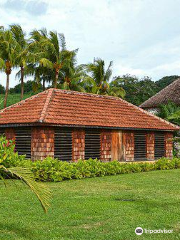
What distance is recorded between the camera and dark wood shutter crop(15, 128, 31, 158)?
18.0m

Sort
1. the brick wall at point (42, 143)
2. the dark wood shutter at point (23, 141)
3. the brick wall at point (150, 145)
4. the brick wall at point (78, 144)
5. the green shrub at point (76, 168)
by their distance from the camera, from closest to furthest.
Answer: the green shrub at point (76, 168)
the brick wall at point (42, 143)
the dark wood shutter at point (23, 141)
the brick wall at point (78, 144)
the brick wall at point (150, 145)

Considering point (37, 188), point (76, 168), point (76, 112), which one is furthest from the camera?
point (76, 112)

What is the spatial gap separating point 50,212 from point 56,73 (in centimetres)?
2598

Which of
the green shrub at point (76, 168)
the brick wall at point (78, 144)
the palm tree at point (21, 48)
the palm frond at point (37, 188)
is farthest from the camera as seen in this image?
the palm tree at point (21, 48)

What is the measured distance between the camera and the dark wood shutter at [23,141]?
59.0ft

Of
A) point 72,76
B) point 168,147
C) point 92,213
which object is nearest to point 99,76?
point 72,76

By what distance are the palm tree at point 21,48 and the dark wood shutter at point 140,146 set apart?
15.3 meters

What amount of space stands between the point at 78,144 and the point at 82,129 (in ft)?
2.64

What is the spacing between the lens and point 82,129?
18719 mm

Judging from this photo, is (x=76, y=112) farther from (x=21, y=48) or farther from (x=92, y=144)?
(x=21, y=48)

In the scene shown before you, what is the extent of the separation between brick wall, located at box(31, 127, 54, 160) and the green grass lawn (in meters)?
4.39

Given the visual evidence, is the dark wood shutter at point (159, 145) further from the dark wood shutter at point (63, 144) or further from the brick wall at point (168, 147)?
the dark wood shutter at point (63, 144)

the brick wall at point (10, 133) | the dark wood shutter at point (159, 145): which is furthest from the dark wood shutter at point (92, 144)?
the dark wood shutter at point (159, 145)

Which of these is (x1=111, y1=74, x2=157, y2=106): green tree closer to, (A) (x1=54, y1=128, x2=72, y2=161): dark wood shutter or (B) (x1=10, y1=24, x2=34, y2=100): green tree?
(B) (x1=10, y1=24, x2=34, y2=100): green tree
